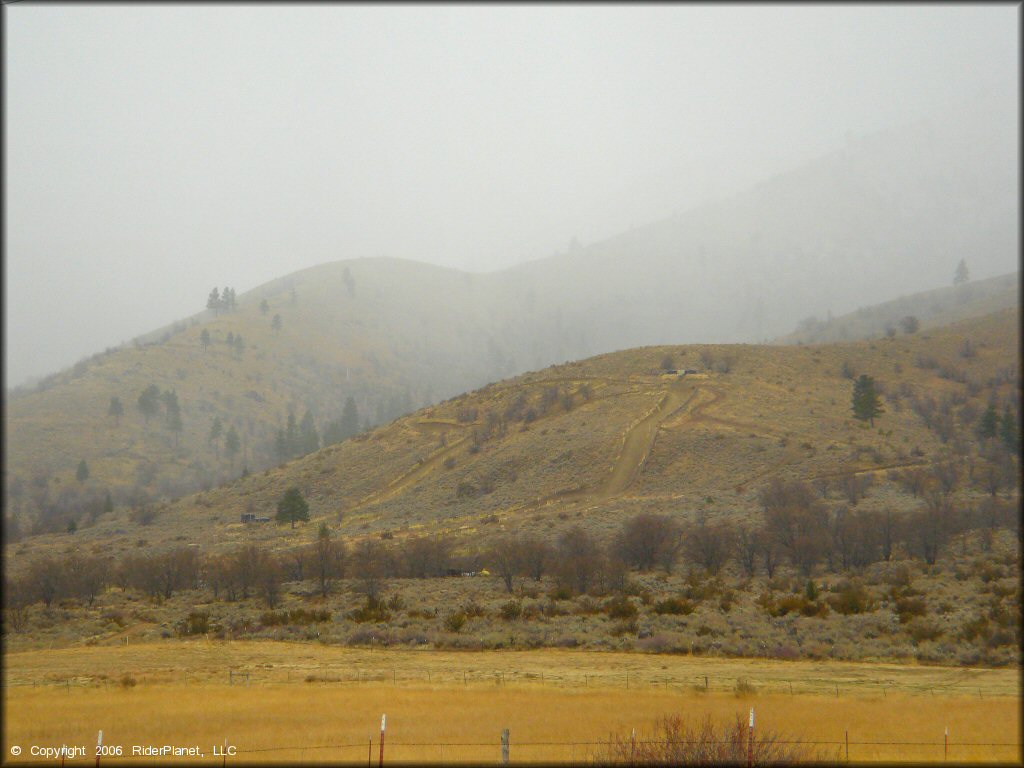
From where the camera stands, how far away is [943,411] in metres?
62.1

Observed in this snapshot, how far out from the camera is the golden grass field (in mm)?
11711

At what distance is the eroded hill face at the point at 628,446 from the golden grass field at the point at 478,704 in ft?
86.1


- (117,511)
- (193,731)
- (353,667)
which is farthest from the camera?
(117,511)

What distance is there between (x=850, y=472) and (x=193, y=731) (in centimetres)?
5044

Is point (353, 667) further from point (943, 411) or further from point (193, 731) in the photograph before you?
point (943, 411)

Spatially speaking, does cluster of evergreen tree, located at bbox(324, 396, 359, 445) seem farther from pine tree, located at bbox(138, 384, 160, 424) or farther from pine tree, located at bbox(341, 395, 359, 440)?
pine tree, located at bbox(138, 384, 160, 424)

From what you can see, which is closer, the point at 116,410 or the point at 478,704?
the point at 478,704

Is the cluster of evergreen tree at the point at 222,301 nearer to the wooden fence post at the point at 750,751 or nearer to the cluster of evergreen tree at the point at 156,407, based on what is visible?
the cluster of evergreen tree at the point at 156,407

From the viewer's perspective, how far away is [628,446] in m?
61.7

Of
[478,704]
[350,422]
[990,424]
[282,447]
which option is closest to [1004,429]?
[990,424]

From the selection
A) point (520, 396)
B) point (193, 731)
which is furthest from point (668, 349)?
point (193, 731)

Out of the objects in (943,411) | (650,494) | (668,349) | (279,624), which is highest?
(668,349)

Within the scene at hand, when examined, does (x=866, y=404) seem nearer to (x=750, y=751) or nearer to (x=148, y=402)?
(x=750, y=751)

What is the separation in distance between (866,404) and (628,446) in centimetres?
2151
